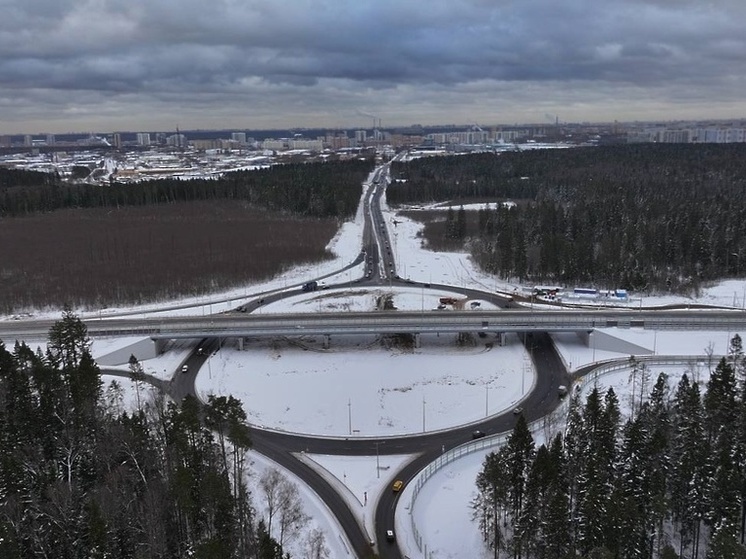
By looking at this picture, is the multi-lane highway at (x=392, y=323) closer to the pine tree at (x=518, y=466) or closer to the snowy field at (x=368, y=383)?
the snowy field at (x=368, y=383)

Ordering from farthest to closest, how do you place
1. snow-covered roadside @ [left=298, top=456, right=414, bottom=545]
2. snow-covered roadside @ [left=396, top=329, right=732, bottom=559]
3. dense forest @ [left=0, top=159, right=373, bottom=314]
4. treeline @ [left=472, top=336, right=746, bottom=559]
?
dense forest @ [left=0, top=159, right=373, bottom=314], snow-covered roadside @ [left=298, top=456, right=414, bottom=545], snow-covered roadside @ [left=396, top=329, right=732, bottom=559], treeline @ [left=472, top=336, right=746, bottom=559]

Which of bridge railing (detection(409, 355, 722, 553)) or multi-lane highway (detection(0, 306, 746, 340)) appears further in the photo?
multi-lane highway (detection(0, 306, 746, 340))

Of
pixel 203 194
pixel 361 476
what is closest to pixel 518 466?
pixel 361 476

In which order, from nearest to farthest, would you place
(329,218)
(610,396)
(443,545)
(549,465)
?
(549,465) → (443,545) → (610,396) → (329,218)

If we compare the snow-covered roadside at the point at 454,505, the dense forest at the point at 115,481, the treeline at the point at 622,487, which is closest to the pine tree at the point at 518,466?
the treeline at the point at 622,487

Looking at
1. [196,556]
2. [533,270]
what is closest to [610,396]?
[196,556]

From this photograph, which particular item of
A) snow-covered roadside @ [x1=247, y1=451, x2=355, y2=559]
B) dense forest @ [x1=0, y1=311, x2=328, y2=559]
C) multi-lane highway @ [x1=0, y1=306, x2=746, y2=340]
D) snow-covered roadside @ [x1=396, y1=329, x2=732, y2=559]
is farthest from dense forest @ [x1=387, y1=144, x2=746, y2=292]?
dense forest @ [x1=0, y1=311, x2=328, y2=559]

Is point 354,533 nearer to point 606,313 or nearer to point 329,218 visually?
point 606,313

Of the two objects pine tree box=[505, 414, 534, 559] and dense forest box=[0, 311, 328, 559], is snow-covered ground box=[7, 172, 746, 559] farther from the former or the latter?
dense forest box=[0, 311, 328, 559]
